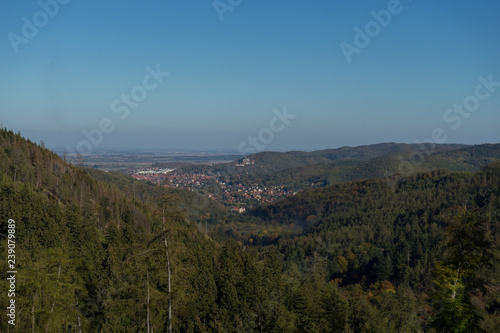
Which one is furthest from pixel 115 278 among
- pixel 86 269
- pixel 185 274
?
pixel 185 274

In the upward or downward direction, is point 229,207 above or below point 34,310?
below

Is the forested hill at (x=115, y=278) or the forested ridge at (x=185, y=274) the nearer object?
the forested ridge at (x=185, y=274)

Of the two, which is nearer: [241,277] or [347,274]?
[241,277]

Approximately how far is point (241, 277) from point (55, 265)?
47.9 ft

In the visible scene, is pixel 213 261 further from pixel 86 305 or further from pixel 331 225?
pixel 331 225

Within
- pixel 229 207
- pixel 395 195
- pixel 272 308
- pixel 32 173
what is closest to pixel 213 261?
pixel 272 308

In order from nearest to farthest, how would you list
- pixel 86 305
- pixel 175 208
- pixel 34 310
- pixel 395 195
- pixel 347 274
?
1. pixel 175 208
2. pixel 34 310
3. pixel 86 305
4. pixel 347 274
5. pixel 395 195

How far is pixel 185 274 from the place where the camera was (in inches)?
481

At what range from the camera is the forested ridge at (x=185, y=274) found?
37.5 feet

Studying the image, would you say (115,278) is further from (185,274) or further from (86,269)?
(185,274)

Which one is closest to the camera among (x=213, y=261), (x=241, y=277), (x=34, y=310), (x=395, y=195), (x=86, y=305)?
(x=34, y=310)

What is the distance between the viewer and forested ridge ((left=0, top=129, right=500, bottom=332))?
37.5ft

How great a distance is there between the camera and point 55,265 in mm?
15195

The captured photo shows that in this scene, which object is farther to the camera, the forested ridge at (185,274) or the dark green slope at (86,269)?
the dark green slope at (86,269)
